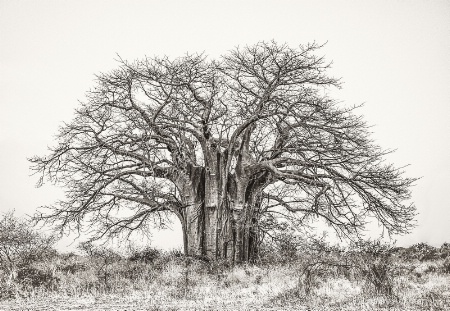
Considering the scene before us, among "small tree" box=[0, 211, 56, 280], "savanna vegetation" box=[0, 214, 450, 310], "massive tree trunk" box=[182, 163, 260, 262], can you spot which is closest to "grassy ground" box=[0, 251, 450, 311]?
"savanna vegetation" box=[0, 214, 450, 310]

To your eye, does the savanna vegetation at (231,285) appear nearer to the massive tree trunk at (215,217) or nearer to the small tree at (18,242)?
the massive tree trunk at (215,217)

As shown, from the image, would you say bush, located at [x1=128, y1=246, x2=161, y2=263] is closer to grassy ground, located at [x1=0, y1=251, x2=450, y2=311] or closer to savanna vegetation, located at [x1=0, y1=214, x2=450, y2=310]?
savanna vegetation, located at [x1=0, y1=214, x2=450, y2=310]

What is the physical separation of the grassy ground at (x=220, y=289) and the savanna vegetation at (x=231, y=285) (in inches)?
0.6

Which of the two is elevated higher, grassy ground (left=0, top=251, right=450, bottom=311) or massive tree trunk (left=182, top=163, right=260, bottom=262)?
massive tree trunk (left=182, top=163, right=260, bottom=262)

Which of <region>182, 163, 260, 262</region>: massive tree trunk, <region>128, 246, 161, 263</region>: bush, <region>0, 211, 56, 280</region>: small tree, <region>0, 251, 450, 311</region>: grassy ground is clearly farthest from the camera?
<region>0, 211, 56, 280</region>: small tree

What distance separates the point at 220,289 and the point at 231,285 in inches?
15.8

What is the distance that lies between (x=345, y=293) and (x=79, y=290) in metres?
5.41

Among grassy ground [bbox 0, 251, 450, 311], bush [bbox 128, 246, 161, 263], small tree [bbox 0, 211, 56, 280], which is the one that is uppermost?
small tree [bbox 0, 211, 56, 280]

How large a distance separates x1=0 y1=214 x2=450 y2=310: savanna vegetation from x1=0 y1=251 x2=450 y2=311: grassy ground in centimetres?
2

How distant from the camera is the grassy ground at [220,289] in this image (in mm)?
7727

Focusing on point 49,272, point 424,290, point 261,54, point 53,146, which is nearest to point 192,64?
point 261,54

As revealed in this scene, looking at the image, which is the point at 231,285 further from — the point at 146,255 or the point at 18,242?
the point at 18,242

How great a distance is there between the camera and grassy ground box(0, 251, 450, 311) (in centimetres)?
773

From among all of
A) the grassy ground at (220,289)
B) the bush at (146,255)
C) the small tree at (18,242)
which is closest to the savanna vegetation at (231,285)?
the grassy ground at (220,289)
